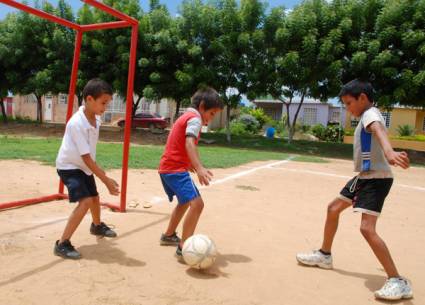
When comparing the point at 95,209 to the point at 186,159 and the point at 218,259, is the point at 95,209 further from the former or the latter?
the point at 218,259

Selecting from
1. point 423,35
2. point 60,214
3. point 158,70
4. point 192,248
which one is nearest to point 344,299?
point 192,248

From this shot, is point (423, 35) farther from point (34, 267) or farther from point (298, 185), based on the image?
point (34, 267)

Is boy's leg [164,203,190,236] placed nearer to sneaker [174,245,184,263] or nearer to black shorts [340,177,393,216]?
sneaker [174,245,184,263]

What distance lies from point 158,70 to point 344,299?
19600 mm

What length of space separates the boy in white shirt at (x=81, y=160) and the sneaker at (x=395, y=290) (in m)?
2.31

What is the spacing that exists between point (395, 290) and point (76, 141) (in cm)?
283

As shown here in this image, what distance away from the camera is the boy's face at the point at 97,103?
3926 millimetres

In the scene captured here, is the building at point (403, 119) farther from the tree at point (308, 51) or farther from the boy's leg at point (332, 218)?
the boy's leg at point (332, 218)

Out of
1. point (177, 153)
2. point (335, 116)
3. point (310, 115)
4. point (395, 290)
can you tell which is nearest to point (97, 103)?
point (177, 153)

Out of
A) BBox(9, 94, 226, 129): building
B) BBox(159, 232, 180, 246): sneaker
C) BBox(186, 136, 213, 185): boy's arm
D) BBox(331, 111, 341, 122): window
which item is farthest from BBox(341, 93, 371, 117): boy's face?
BBox(331, 111, 341, 122): window

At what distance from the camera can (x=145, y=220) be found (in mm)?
5258

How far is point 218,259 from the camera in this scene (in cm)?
400

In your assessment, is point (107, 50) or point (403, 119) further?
point (403, 119)

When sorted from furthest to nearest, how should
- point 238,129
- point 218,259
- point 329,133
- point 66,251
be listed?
point 329,133
point 238,129
point 218,259
point 66,251
